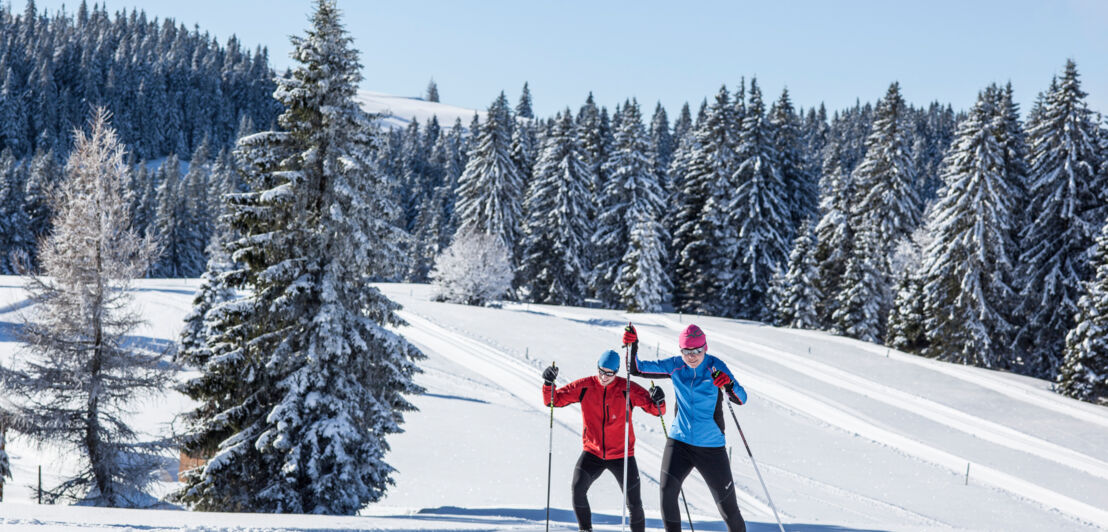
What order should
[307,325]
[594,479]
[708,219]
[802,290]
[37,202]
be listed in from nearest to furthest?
[594,479], [307,325], [802,290], [708,219], [37,202]

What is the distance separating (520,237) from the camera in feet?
183

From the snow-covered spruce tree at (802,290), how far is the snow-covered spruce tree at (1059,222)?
10.7 meters

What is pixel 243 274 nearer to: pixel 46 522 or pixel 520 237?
pixel 46 522

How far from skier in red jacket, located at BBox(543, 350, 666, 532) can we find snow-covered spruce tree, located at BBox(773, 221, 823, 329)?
1529 inches

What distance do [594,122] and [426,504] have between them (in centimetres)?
4709

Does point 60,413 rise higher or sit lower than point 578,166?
lower

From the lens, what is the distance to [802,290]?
43188 millimetres

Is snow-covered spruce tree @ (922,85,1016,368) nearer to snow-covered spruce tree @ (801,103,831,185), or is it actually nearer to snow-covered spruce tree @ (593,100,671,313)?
snow-covered spruce tree @ (593,100,671,313)

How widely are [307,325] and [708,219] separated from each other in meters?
40.4

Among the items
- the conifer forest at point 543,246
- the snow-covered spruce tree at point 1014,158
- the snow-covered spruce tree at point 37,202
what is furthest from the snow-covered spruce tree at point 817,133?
the snow-covered spruce tree at point 37,202

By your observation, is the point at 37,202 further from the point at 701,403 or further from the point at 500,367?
the point at 701,403

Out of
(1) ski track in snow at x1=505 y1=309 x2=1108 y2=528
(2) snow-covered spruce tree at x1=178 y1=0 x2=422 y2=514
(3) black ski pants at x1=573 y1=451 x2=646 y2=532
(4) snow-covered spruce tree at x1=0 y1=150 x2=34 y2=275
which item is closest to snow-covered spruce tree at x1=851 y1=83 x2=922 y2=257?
(1) ski track in snow at x1=505 y1=309 x2=1108 y2=528

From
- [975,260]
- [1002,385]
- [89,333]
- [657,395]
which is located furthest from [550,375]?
[975,260]

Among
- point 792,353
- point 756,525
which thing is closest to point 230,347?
point 756,525
